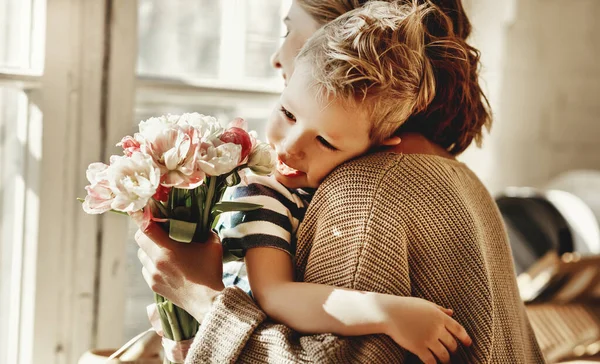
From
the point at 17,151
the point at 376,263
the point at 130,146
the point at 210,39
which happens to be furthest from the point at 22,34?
the point at 376,263

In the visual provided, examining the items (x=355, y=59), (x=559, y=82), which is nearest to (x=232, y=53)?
(x=355, y=59)

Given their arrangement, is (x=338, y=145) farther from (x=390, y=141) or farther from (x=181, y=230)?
(x=181, y=230)

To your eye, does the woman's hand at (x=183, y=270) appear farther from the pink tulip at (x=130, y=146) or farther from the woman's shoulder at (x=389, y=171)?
the woman's shoulder at (x=389, y=171)

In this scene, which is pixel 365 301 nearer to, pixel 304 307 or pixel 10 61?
pixel 304 307

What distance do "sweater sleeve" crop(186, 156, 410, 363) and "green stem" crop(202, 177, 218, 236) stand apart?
0.37 feet

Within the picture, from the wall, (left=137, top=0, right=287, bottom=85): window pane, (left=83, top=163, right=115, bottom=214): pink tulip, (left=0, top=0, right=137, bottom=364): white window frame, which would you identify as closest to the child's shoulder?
(left=83, top=163, right=115, bottom=214): pink tulip

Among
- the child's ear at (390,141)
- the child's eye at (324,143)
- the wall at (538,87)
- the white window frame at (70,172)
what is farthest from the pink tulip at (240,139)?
the wall at (538,87)

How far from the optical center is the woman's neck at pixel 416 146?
1.34 metres

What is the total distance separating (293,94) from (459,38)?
15.0 inches

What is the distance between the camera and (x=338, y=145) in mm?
1228

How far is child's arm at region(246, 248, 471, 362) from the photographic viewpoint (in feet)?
3.67

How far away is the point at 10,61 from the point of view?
5.25ft

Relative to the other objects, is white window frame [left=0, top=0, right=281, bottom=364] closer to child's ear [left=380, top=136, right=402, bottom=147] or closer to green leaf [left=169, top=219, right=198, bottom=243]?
green leaf [left=169, top=219, right=198, bottom=243]

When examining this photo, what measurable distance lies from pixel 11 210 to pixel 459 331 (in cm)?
103
